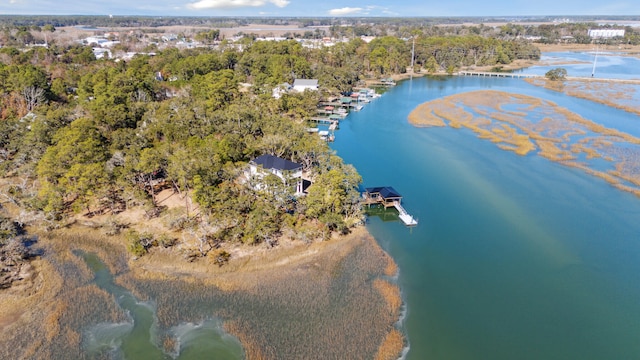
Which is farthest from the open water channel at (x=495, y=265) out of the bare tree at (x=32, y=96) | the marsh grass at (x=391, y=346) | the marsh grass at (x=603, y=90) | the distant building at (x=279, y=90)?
the marsh grass at (x=603, y=90)

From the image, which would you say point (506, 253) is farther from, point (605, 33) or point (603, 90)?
point (605, 33)

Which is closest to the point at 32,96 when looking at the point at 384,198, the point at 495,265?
the point at 384,198

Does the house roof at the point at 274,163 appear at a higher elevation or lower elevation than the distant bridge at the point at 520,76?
lower

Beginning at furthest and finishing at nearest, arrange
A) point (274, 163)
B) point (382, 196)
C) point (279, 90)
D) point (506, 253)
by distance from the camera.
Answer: point (279, 90) < point (382, 196) < point (274, 163) < point (506, 253)

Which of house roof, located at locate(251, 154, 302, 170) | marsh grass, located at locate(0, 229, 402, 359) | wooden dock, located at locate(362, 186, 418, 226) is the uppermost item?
house roof, located at locate(251, 154, 302, 170)

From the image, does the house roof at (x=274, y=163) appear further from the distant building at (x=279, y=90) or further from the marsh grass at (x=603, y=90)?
the marsh grass at (x=603, y=90)

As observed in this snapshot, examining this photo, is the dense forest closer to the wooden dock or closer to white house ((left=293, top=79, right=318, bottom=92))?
the wooden dock

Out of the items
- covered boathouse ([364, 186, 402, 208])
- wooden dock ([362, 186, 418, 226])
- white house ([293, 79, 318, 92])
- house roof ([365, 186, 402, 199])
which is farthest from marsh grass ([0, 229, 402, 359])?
white house ([293, 79, 318, 92])
